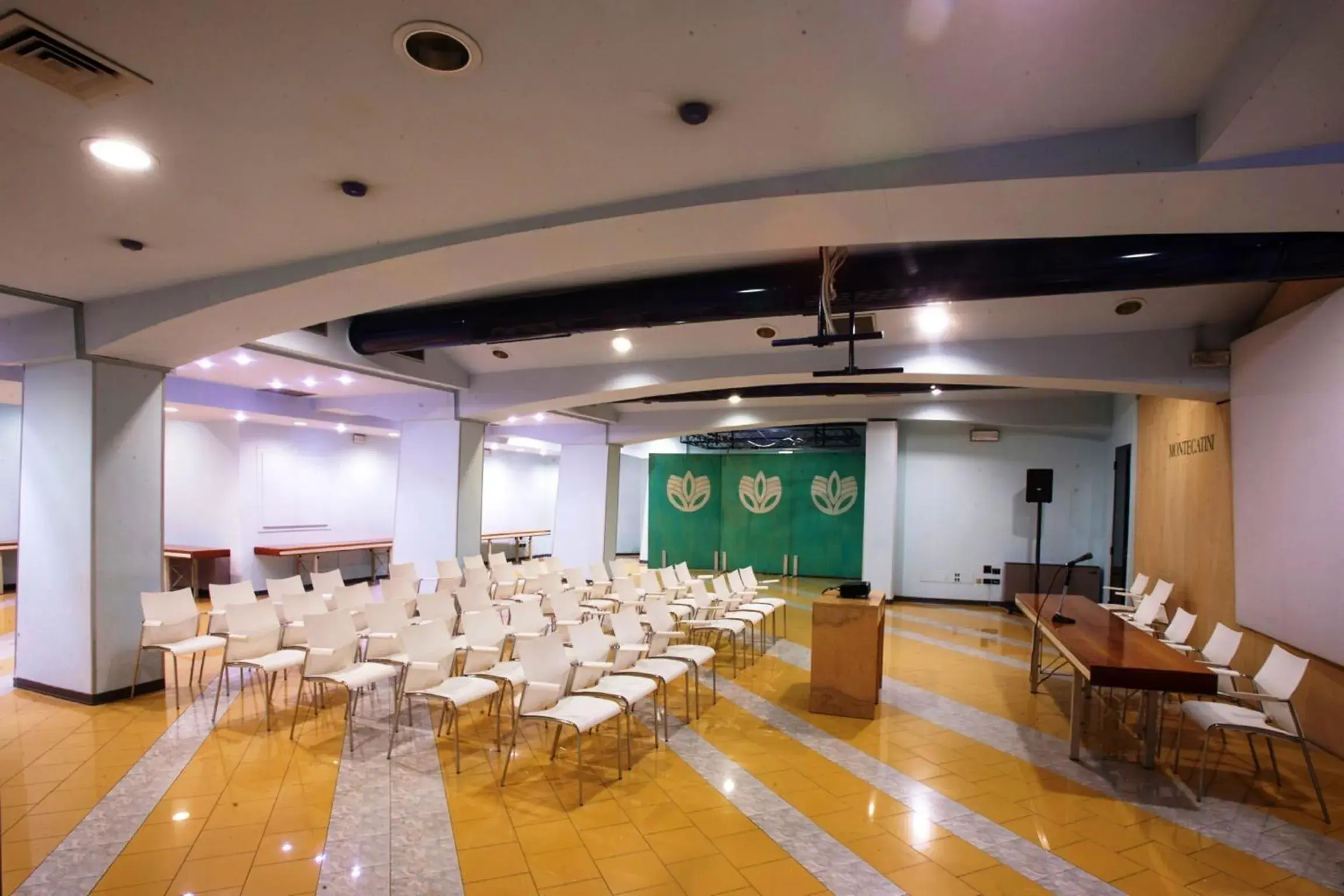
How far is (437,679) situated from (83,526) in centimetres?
326

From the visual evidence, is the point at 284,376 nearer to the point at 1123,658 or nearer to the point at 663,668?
the point at 663,668

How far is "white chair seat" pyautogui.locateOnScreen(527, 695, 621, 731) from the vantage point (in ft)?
12.7

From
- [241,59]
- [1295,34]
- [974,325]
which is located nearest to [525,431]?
[974,325]

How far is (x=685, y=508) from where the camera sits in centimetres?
1524

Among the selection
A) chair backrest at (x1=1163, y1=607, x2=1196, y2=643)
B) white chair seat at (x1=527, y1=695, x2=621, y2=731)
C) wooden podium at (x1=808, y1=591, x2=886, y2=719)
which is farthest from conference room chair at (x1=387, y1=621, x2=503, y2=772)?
chair backrest at (x1=1163, y1=607, x2=1196, y2=643)

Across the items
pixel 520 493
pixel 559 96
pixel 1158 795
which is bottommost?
pixel 1158 795

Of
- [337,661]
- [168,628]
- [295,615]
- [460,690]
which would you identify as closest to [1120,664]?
[460,690]

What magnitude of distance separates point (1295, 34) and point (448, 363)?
785 cm

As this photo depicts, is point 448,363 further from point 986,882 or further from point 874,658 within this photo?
point 986,882

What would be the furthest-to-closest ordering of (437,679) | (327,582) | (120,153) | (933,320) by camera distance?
(327,582) → (933,320) → (437,679) → (120,153)

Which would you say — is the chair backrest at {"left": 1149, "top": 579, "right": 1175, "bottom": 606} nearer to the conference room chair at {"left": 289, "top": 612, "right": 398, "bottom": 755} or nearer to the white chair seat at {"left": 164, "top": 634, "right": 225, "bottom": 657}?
the conference room chair at {"left": 289, "top": 612, "right": 398, "bottom": 755}

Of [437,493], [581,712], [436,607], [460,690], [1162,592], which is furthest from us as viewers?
[437,493]

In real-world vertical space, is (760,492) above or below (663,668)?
above

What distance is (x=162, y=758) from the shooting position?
4.25 metres
